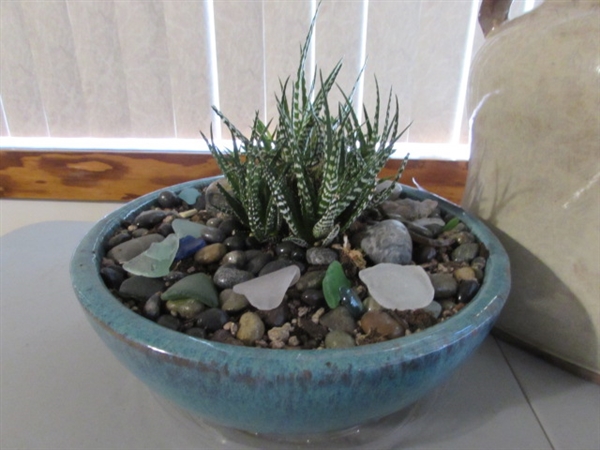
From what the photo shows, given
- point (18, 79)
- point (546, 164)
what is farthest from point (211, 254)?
point (18, 79)

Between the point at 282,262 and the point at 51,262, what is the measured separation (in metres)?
0.43

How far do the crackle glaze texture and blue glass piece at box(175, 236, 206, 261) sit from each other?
0.29m

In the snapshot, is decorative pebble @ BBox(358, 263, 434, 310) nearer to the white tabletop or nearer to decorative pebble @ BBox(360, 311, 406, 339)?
decorative pebble @ BBox(360, 311, 406, 339)

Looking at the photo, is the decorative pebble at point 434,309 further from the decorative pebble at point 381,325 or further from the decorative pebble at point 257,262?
the decorative pebble at point 257,262

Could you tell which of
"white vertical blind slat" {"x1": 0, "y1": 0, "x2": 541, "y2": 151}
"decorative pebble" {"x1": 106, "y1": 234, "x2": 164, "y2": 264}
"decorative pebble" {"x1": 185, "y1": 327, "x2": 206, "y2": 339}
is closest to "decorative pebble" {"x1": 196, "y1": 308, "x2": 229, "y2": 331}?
"decorative pebble" {"x1": 185, "y1": 327, "x2": 206, "y2": 339}

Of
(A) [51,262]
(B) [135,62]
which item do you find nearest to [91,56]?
(B) [135,62]

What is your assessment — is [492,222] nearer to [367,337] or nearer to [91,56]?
[367,337]

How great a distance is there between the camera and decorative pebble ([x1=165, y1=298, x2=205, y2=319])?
1.10 ft

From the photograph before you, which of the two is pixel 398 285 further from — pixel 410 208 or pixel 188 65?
pixel 188 65

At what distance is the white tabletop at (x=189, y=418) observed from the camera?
0.37 m

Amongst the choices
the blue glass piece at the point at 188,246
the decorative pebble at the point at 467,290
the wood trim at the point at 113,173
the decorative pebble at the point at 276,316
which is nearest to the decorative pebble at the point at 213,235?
the blue glass piece at the point at 188,246

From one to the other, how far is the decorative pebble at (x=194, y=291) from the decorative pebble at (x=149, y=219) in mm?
118

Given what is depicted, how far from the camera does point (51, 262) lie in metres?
0.65

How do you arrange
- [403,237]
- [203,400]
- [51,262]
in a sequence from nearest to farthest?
[203,400]
[403,237]
[51,262]
